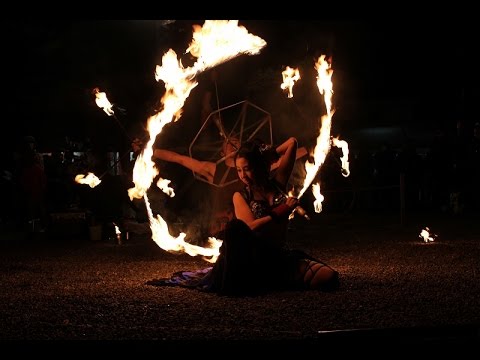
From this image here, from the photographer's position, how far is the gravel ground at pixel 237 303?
4609mm

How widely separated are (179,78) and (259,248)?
2.22m

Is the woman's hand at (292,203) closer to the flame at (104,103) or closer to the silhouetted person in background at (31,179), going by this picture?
the flame at (104,103)

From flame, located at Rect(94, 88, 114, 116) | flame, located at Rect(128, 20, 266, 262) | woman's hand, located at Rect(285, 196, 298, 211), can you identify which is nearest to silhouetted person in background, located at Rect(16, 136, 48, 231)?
flame, located at Rect(94, 88, 114, 116)

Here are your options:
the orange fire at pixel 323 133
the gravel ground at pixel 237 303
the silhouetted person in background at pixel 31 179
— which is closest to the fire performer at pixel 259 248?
the gravel ground at pixel 237 303

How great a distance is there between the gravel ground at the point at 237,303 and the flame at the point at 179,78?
1.89 feet

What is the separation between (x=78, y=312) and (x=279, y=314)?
1.74 metres

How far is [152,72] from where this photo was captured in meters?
16.3

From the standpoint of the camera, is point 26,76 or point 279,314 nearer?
point 279,314

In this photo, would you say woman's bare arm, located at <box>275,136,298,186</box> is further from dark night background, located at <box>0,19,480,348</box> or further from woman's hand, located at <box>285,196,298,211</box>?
dark night background, located at <box>0,19,480,348</box>

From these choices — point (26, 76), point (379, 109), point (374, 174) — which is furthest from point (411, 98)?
point (26, 76)

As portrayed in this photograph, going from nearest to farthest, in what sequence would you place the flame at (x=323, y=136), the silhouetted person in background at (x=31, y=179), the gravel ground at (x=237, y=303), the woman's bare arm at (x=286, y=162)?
1. the gravel ground at (x=237, y=303)
2. the woman's bare arm at (x=286, y=162)
3. the flame at (x=323, y=136)
4. the silhouetted person in background at (x=31, y=179)

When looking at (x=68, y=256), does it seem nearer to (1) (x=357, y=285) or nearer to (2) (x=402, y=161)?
(1) (x=357, y=285)

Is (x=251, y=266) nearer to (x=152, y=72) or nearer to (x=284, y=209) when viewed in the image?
(x=284, y=209)

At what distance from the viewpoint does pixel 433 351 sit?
14.4 ft
